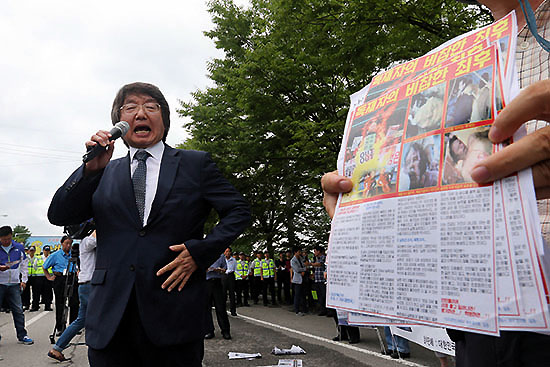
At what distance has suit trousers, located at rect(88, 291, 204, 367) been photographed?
1.97 meters

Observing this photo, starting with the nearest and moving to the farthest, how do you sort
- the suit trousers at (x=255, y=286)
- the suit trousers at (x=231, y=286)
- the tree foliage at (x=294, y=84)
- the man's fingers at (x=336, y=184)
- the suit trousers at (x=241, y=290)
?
the man's fingers at (x=336, y=184) → the tree foliage at (x=294, y=84) → the suit trousers at (x=231, y=286) → the suit trousers at (x=241, y=290) → the suit trousers at (x=255, y=286)

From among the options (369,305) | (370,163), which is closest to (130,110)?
(370,163)

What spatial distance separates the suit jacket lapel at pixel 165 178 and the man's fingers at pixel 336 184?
1111mm

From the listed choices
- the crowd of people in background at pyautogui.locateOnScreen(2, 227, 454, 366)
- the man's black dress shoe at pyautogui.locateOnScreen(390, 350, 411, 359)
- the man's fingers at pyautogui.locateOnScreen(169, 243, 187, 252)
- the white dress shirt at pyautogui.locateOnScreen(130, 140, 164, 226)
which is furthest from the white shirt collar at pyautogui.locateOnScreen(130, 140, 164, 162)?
the man's black dress shoe at pyautogui.locateOnScreen(390, 350, 411, 359)

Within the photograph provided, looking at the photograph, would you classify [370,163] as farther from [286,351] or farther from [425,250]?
[286,351]

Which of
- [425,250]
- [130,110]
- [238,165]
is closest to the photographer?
[425,250]

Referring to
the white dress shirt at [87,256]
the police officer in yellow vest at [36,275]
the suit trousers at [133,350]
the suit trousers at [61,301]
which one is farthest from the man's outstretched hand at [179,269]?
the police officer in yellow vest at [36,275]

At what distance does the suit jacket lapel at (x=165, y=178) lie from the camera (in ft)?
7.09

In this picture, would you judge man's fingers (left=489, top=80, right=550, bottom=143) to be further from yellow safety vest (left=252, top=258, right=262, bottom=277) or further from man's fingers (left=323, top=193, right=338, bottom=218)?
yellow safety vest (left=252, top=258, right=262, bottom=277)

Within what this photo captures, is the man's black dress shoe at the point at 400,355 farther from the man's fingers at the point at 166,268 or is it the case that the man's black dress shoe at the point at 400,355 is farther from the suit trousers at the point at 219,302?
the man's fingers at the point at 166,268

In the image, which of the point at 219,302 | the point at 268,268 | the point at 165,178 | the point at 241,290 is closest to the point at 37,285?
the point at 241,290

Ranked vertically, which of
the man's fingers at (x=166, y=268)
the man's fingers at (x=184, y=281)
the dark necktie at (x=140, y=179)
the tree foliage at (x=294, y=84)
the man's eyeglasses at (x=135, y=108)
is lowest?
the man's fingers at (x=184, y=281)

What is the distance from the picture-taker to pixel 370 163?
1.23 m

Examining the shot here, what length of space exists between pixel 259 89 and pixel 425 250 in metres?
11.8
